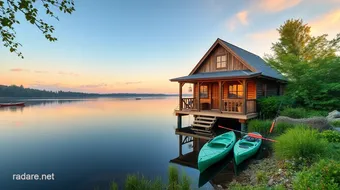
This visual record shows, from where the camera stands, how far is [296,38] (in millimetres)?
21109

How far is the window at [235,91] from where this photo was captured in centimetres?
1494

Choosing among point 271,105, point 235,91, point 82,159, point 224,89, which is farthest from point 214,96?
point 82,159

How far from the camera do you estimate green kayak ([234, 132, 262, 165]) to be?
7.04 meters

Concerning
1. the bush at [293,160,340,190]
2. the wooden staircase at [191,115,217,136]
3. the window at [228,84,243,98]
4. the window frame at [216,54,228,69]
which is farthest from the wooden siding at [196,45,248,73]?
the bush at [293,160,340,190]

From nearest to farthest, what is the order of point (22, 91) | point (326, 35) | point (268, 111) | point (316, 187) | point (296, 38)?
point (316, 187)
point (268, 111)
point (326, 35)
point (296, 38)
point (22, 91)

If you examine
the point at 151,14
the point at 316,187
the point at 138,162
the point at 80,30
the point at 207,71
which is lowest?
the point at 138,162

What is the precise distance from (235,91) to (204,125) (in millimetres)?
4539

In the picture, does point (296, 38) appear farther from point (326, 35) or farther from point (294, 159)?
point (294, 159)

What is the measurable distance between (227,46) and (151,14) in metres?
9.62

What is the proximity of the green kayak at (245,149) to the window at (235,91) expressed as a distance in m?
7.02

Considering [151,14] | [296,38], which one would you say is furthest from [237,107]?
[296,38]

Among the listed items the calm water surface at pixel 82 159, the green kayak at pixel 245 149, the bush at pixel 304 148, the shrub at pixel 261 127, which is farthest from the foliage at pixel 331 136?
the calm water surface at pixel 82 159

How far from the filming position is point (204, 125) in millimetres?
13383

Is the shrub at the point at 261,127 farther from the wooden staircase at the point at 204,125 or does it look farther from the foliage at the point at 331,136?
the foliage at the point at 331,136
